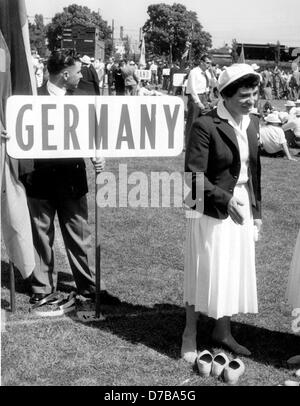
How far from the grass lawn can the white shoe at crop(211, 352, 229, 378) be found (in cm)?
6

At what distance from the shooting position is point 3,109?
4145 millimetres

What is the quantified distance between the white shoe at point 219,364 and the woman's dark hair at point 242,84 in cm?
170

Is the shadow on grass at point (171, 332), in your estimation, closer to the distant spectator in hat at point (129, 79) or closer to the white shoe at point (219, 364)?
the white shoe at point (219, 364)

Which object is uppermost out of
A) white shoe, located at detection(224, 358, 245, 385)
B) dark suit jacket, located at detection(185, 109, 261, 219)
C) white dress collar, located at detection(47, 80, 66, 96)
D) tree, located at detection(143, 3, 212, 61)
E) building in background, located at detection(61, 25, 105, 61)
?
tree, located at detection(143, 3, 212, 61)

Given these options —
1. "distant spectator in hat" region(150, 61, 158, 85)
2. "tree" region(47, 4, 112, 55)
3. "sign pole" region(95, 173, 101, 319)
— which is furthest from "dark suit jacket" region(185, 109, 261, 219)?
"tree" region(47, 4, 112, 55)

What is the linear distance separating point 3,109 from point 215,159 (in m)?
1.49

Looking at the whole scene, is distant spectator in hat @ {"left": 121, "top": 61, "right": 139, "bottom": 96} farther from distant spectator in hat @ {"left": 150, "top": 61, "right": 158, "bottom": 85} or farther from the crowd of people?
distant spectator in hat @ {"left": 150, "top": 61, "right": 158, "bottom": 85}

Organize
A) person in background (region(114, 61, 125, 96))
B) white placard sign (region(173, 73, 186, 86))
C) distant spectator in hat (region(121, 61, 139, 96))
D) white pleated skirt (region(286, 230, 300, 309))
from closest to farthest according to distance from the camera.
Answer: white pleated skirt (region(286, 230, 300, 309))
distant spectator in hat (region(121, 61, 139, 96))
person in background (region(114, 61, 125, 96))
white placard sign (region(173, 73, 186, 86))

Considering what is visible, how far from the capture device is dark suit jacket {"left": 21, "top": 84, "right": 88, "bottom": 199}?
15.9ft

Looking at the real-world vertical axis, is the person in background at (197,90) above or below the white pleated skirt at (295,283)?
above

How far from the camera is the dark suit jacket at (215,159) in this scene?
3838 millimetres

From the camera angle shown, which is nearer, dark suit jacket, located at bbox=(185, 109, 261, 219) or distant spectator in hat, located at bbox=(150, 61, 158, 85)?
dark suit jacket, located at bbox=(185, 109, 261, 219)

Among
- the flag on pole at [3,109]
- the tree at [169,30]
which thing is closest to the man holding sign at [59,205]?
the flag on pole at [3,109]

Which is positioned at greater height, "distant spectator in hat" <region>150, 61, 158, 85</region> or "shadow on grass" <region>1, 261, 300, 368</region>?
"distant spectator in hat" <region>150, 61, 158, 85</region>
